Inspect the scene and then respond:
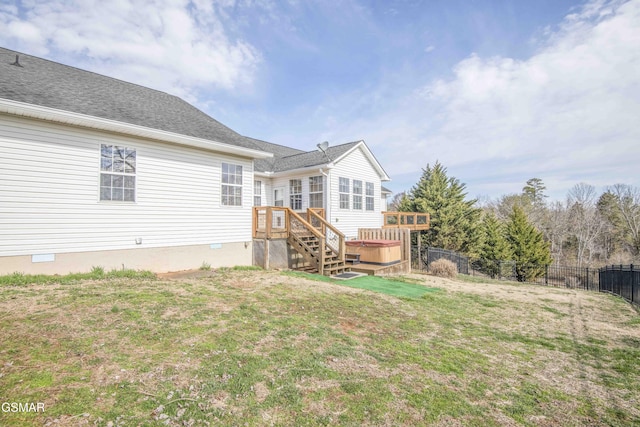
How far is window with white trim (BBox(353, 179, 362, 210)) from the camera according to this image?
15.5 metres

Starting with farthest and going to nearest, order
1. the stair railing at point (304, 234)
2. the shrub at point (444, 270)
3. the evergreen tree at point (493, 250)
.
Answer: the evergreen tree at point (493, 250) → the shrub at point (444, 270) → the stair railing at point (304, 234)

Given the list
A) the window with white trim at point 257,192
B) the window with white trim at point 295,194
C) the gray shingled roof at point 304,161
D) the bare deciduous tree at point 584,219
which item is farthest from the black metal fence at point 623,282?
the bare deciduous tree at point 584,219

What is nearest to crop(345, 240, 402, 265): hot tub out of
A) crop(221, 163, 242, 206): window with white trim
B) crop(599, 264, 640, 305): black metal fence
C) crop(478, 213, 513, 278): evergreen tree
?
crop(221, 163, 242, 206): window with white trim

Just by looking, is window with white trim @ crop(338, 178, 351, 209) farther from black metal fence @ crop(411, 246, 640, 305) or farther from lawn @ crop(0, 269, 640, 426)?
lawn @ crop(0, 269, 640, 426)

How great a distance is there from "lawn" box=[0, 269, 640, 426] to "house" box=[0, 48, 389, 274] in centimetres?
129

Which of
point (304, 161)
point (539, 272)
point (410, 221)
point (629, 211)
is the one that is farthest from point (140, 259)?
point (629, 211)

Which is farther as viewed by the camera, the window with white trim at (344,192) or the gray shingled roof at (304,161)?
the window with white trim at (344,192)

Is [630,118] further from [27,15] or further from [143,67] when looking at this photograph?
[27,15]

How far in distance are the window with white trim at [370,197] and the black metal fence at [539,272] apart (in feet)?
13.3

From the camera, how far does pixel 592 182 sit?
37406 millimetres

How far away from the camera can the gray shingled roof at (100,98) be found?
7.09 meters

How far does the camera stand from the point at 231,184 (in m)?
10.6

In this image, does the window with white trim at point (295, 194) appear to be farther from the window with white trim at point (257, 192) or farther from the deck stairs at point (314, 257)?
the deck stairs at point (314, 257)

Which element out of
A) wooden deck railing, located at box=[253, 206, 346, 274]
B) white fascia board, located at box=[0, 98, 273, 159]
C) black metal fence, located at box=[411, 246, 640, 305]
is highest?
white fascia board, located at box=[0, 98, 273, 159]
